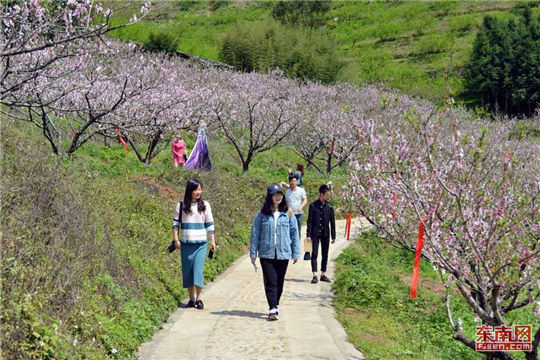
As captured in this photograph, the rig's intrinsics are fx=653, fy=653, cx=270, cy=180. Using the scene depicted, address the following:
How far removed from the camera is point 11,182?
9.41 m

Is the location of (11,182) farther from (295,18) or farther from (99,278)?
(295,18)

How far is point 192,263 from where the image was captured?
395 inches

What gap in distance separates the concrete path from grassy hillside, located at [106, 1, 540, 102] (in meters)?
51.6

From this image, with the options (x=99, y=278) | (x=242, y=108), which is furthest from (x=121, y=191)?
(x=242, y=108)

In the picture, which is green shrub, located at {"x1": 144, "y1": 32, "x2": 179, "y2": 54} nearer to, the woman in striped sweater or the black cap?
the woman in striped sweater

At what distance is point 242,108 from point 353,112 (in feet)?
30.5

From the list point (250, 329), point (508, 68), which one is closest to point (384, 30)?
point (508, 68)

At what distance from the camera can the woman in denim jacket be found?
9.52m

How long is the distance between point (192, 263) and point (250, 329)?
1.61 m

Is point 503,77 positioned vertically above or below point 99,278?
above

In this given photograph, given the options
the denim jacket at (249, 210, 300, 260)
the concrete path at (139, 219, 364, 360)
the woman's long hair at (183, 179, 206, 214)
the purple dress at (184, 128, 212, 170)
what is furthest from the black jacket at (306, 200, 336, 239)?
the purple dress at (184, 128, 212, 170)

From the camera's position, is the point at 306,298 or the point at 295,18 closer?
the point at 306,298

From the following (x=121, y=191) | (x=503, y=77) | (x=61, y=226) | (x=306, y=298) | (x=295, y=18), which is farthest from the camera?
(x=295, y=18)

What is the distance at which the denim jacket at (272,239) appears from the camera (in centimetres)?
954
